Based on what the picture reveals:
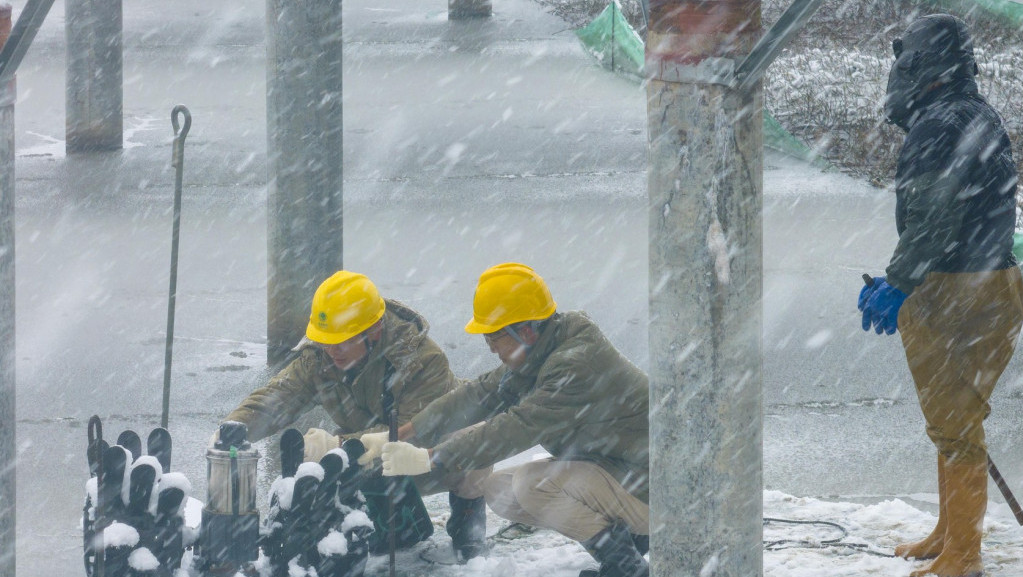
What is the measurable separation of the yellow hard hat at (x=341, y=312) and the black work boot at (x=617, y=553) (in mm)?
1153

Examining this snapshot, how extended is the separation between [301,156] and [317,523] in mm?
3349

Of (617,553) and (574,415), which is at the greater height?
(574,415)

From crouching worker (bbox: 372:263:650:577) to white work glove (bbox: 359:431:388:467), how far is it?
139 millimetres

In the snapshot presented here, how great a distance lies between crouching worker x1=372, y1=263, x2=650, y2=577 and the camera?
4.84m

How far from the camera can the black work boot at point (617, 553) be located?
4.77 metres

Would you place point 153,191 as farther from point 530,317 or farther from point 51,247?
point 530,317

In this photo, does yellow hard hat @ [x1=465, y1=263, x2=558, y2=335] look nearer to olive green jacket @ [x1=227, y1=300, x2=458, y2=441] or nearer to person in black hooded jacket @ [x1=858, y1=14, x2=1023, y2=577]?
olive green jacket @ [x1=227, y1=300, x2=458, y2=441]

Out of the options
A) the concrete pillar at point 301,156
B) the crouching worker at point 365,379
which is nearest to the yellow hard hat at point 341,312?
the crouching worker at point 365,379

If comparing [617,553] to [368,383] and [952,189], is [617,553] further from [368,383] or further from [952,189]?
[952,189]

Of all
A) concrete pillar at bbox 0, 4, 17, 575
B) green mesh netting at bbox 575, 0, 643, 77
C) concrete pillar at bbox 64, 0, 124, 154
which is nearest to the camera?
concrete pillar at bbox 0, 4, 17, 575

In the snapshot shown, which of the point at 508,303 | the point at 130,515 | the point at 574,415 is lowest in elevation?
the point at 130,515

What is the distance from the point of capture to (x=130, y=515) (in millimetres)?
4445

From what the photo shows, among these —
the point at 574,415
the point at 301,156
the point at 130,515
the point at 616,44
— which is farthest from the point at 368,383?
the point at 616,44

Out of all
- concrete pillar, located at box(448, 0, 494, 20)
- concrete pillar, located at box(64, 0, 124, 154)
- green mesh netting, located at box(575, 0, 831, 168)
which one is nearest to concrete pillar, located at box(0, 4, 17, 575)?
concrete pillar, located at box(64, 0, 124, 154)
